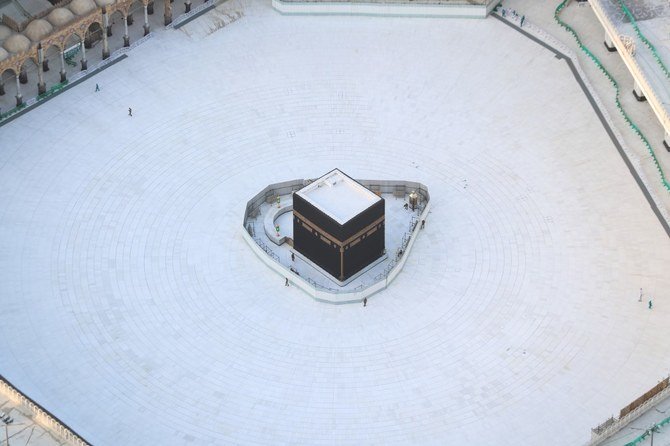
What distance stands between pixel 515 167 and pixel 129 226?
40.0 meters

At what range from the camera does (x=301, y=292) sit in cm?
14038

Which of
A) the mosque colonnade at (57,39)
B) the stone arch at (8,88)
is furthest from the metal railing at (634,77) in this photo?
the stone arch at (8,88)

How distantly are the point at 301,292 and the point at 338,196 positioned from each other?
32.4ft

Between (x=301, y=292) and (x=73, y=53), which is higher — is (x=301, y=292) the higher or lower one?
the lower one

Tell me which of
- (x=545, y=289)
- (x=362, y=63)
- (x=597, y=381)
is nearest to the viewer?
(x=597, y=381)

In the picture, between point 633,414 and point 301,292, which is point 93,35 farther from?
point 633,414

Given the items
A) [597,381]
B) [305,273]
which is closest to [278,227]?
[305,273]

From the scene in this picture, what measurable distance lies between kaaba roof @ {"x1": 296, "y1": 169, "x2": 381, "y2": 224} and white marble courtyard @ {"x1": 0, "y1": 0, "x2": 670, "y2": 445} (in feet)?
26.6

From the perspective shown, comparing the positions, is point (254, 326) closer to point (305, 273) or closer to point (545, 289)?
point (305, 273)

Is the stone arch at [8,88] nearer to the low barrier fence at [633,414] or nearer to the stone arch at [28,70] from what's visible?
the stone arch at [28,70]

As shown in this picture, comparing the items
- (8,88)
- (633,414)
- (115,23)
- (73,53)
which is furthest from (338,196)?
(115,23)

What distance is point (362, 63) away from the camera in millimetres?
165625

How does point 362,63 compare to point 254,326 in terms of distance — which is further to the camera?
point 362,63

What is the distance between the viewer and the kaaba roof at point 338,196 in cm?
13962
